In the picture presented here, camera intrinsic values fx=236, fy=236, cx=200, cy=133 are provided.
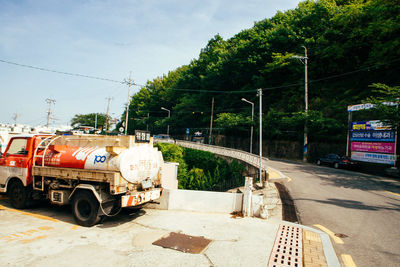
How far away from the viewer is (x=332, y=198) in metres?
11.2

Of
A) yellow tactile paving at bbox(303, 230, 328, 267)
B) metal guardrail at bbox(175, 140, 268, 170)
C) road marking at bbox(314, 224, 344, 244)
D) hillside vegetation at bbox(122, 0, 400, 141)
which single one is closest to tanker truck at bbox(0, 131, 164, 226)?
yellow tactile paving at bbox(303, 230, 328, 267)

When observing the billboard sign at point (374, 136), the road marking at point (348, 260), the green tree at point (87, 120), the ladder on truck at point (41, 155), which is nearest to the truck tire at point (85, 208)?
the ladder on truck at point (41, 155)

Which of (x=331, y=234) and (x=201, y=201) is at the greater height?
(x=201, y=201)

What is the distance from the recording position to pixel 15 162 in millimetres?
8586

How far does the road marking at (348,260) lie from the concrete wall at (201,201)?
3453mm

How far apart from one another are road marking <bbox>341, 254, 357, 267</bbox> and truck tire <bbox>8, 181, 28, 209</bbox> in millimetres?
9910

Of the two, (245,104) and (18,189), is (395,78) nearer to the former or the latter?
(245,104)

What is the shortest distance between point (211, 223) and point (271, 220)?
2.06 meters

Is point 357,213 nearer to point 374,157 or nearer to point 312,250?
point 312,250

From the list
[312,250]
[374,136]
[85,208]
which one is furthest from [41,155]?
[374,136]

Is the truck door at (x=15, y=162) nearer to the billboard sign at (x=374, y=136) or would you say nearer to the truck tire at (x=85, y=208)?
the truck tire at (x=85, y=208)

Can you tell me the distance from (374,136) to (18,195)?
2538 centimetres

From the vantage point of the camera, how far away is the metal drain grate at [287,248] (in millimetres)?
5020

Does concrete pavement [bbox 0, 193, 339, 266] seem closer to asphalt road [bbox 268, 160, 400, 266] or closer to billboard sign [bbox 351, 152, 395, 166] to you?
asphalt road [bbox 268, 160, 400, 266]
